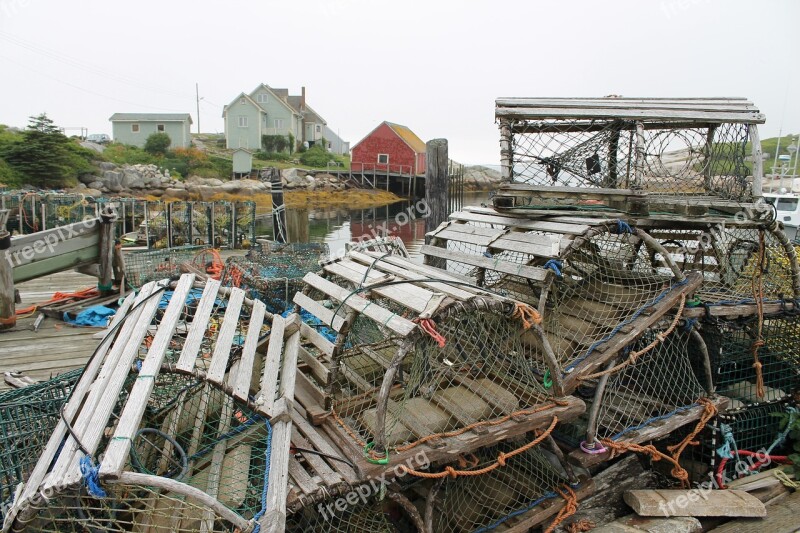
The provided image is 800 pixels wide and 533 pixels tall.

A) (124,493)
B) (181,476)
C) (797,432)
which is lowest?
(797,432)

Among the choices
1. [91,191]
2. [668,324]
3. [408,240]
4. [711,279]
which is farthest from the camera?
[91,191]

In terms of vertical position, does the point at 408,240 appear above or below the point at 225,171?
below

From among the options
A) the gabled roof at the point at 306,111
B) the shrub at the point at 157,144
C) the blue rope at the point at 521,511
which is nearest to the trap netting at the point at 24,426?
the blue rope at the point at 521,511

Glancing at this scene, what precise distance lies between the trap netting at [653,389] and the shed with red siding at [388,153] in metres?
34.1

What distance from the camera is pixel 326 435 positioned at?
2.86 m

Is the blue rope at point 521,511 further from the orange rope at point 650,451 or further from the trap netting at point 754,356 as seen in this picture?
the trap netting at point 754,356

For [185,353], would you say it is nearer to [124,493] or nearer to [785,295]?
[124,493]

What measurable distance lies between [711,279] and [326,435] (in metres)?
3.65

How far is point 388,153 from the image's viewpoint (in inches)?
1528

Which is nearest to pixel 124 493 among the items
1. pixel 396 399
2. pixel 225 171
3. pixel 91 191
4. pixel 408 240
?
pixel 396 399

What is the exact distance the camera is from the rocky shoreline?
25750mm

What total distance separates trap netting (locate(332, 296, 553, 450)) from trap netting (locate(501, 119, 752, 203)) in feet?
5.16

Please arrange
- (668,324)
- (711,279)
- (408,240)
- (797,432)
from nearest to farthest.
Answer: (668,324) → (797,432) → (711,279) → (408,240)

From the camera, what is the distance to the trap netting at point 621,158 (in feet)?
14.1
